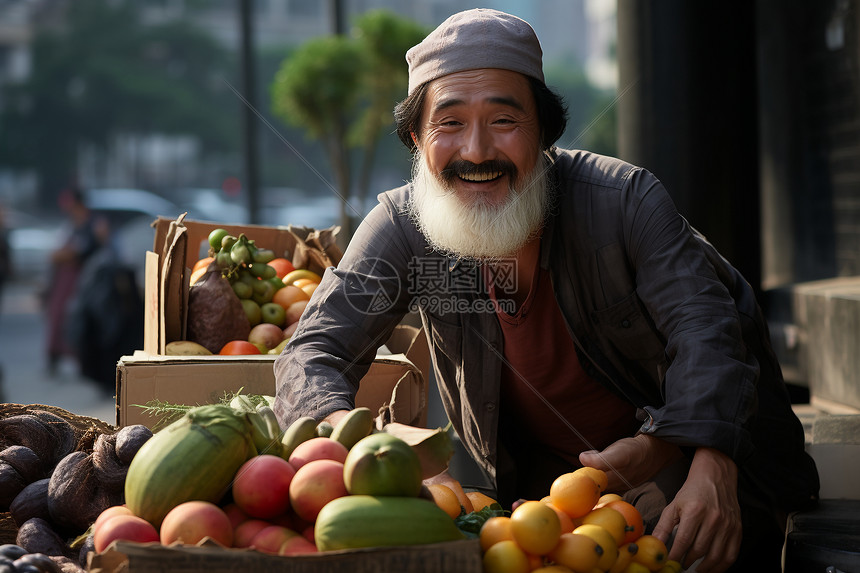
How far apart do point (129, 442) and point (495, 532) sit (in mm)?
860

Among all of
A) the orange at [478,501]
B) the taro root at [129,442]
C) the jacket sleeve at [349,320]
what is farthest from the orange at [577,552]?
the taro root at [129,442]

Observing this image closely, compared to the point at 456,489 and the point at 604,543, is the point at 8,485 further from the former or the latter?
the point at 604,543

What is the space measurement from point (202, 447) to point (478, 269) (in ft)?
3.86

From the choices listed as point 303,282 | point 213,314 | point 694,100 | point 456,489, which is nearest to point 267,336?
point 213,314

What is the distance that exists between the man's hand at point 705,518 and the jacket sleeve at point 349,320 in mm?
789

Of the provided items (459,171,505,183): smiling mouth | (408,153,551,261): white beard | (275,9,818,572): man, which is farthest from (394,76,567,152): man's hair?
(459,171,505,183): smiling mouth

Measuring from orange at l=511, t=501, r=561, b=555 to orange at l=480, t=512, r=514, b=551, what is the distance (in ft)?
0.06

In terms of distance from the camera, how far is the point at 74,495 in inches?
78.0

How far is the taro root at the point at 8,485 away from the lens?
2.12 metres

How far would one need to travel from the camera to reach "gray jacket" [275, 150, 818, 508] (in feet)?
7.28

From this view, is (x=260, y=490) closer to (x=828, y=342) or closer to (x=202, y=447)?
(x=202, y=447)

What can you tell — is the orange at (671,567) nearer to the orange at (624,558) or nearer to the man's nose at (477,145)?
the orange at (624,558)

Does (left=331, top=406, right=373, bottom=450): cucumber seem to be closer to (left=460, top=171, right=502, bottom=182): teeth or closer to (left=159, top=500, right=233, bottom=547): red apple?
(left=159, top=500, right=233, bottom=547): red apple

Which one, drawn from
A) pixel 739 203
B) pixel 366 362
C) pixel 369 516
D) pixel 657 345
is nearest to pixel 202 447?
pixel 369 516
